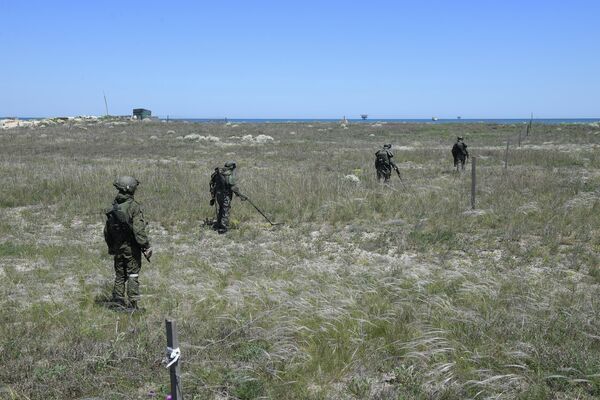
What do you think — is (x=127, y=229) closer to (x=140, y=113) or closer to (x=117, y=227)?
(x=117, y=227)

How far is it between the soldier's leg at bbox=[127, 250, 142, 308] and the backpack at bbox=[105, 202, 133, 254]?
0.79 feet

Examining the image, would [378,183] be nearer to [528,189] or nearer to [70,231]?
[528,189]

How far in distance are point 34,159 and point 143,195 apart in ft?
37.4

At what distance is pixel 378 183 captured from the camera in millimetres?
15570

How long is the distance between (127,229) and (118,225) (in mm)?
119

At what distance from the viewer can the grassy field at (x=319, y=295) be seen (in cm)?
426

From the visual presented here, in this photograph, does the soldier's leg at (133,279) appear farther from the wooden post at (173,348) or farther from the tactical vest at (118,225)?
the wooden post at (173,348)

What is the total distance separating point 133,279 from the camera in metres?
6.11

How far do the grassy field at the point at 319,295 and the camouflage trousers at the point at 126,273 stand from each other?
0.22m

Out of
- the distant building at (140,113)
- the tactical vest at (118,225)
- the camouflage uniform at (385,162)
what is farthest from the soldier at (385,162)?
the distant building at (140,113)

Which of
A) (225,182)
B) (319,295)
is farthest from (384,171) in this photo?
(319,295)

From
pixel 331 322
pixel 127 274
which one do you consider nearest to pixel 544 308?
pixel 331 322

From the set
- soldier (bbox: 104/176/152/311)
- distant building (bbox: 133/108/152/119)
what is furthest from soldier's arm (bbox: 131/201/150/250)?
distant building (bbox: 133/108/152/119)

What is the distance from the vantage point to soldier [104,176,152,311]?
5934 mm
